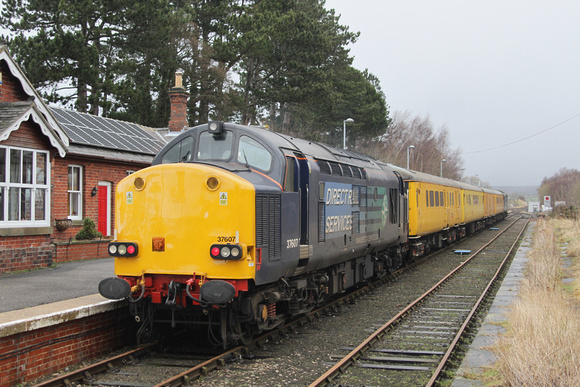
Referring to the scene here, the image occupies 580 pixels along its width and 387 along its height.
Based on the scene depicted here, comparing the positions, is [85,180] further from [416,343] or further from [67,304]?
[416,343]

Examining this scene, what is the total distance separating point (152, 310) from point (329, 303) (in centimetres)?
488

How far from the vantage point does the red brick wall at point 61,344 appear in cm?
680

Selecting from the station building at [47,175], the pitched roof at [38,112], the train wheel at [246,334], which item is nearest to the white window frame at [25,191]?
the station building at [47,175]

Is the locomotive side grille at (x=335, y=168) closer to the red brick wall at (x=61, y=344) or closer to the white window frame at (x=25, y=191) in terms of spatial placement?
the red brick wall at (x=61, y=344)

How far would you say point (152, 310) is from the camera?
8023mm

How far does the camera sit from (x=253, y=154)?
27.9 ft

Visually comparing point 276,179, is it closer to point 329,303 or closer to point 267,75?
point 329,303

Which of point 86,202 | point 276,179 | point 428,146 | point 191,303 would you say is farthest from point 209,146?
point 428,146

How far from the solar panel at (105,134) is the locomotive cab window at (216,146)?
31.8ft

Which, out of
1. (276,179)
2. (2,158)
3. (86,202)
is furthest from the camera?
(86,202)

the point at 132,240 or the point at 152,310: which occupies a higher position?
the point at 132,240

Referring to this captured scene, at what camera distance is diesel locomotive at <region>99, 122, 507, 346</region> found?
24.5 feet

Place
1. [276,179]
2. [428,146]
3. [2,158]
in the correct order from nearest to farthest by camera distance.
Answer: [276,179] → [2,158] → [428,146]

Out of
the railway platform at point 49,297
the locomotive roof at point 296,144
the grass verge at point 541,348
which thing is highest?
the locomotive roof at point 296,144
